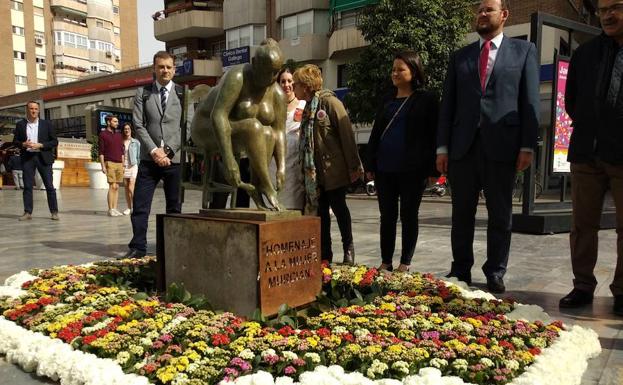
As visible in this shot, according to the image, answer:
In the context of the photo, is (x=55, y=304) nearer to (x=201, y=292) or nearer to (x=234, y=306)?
(x=201, y=292)

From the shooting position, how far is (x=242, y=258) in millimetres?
2791

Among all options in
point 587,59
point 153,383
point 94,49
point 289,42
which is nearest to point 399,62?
point 587,59

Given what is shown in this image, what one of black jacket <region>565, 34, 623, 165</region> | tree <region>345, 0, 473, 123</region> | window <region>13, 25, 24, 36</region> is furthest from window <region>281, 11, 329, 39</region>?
window <region>13, 25, 24, 36</region>

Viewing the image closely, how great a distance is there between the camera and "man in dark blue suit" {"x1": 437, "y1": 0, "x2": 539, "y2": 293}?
11.4 ft

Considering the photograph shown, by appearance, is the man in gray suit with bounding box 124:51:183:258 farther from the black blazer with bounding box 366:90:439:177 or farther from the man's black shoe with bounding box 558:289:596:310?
the man's black shoe with bounding box 558:289:596:310

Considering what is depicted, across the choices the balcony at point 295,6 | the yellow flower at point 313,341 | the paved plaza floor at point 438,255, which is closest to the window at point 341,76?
the balcony at point 295,6

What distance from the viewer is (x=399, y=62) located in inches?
154

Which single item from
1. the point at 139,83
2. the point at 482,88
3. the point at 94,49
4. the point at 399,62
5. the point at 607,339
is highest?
the point at 94,49

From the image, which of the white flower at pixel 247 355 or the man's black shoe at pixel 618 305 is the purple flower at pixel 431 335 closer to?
the white flower at pixel 247 355

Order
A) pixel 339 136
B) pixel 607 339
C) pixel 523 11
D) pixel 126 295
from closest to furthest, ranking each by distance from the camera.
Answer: pixel 607 339 → pixel 126 295 → pixel 339 136 → pixel 523 11

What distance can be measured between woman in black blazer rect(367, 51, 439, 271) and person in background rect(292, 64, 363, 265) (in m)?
0.20

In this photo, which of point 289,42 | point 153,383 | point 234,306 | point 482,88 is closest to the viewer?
point 153,383

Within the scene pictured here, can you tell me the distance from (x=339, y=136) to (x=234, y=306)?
73.4 inches

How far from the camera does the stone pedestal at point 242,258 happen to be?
275 centimetres
